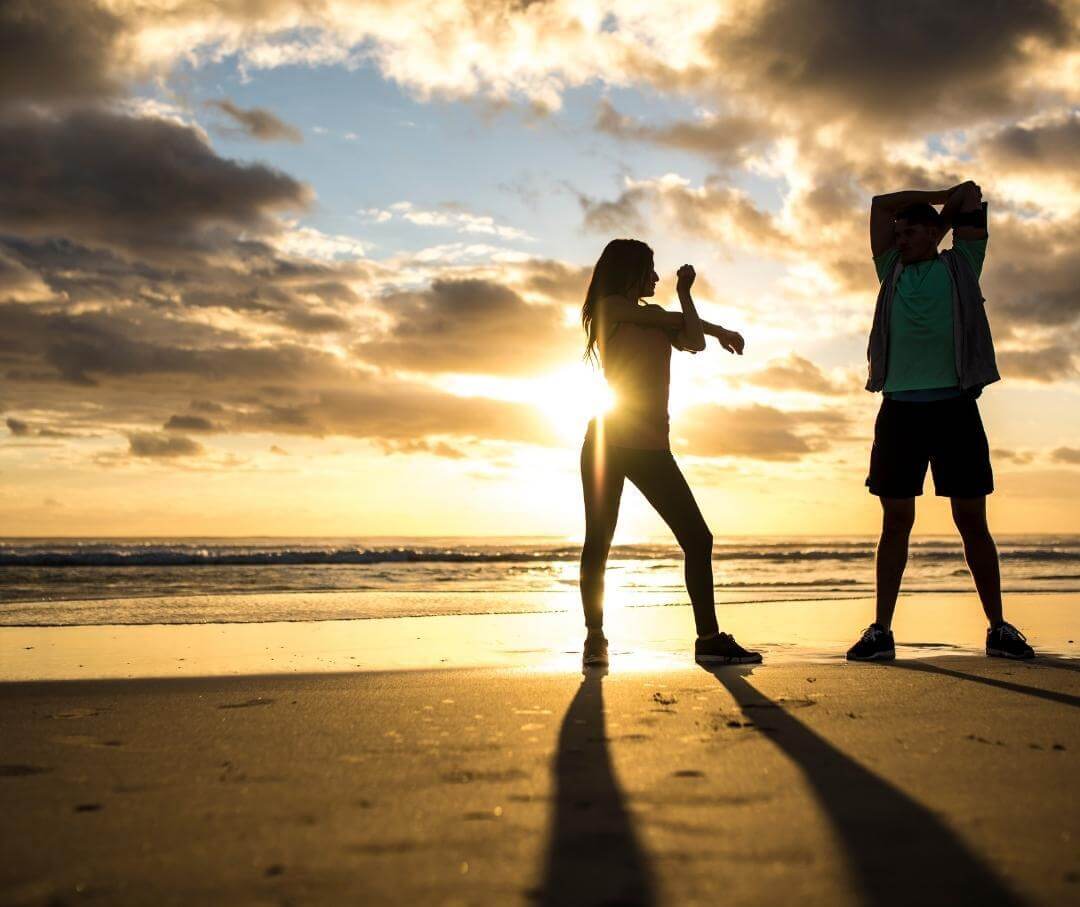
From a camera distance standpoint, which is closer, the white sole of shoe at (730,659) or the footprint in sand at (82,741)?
the footprint in sand at (82,741)

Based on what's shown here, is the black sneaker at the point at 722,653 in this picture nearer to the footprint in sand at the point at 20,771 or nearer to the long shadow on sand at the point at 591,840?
the long shadow on sand at the point at 591,840

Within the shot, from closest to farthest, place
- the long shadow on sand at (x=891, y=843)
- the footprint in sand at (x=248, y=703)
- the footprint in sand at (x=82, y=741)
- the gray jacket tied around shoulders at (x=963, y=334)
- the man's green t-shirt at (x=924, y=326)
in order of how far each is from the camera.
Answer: the long shadow on sand at (x=891, y=843) → the footprint in sand at (x=82, y=741) → the footprint in sand at (x=248, y=703) → the gray jacket tied around shoulders at (x=963, y=334) → the man's green t-shirt at (x=924, y=326)

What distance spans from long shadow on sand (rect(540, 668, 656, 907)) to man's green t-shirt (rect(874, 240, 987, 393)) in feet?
9.22

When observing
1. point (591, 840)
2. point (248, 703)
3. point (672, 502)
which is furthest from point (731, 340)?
point (591, 840)

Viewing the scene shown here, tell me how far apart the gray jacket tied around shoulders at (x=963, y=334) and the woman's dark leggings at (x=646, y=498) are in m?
1.06

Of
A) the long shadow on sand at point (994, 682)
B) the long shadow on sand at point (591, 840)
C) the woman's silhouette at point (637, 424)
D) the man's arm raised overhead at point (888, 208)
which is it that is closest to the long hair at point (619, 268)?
the woman's silhouette at point (637, 424)

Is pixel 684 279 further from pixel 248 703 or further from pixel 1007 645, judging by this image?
pixel 248 703

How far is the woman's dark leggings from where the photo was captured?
4.86 m

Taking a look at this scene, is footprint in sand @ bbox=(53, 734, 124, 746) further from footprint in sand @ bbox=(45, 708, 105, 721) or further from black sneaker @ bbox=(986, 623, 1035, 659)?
black sneaker @ bbox=(986, 623, 1035, 659)

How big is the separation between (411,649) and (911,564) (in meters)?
17.9

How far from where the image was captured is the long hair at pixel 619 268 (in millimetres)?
4965

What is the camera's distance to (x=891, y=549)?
4.86m

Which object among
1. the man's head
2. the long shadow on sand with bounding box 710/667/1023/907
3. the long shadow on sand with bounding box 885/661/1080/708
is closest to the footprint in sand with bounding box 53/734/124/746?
the long shadow on sand with bounding box 710/667/1023/907

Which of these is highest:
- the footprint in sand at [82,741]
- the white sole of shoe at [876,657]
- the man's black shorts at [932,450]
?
the man's black shorts at [932,450]
